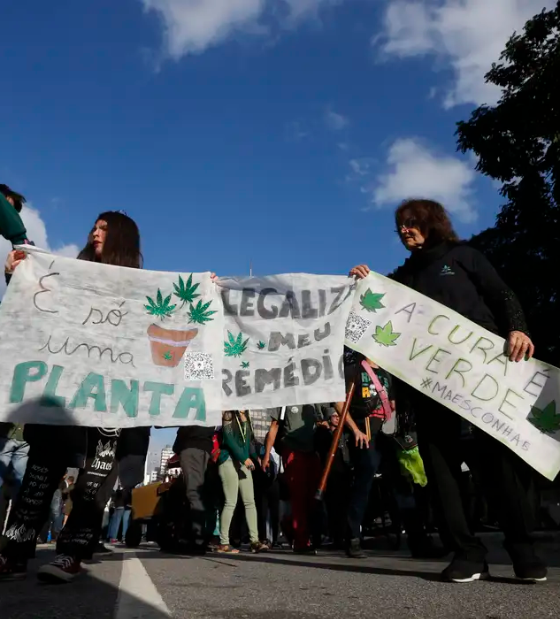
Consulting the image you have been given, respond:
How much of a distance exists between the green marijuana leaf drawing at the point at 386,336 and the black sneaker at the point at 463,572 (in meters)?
1.38

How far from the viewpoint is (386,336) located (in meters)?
4.32

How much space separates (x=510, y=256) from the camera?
61.5ft

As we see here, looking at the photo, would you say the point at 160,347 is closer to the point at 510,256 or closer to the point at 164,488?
the point at 164,488

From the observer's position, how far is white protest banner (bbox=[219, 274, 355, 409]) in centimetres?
430

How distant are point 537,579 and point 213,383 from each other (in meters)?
2.05

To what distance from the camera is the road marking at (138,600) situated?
224 cm

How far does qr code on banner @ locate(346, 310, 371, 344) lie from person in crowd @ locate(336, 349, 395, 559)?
1445 millimetres

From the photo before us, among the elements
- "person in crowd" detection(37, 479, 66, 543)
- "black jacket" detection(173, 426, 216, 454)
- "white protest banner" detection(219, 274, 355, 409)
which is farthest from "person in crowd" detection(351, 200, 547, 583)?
"person in crowd" detection(37, 479, 66, 543)

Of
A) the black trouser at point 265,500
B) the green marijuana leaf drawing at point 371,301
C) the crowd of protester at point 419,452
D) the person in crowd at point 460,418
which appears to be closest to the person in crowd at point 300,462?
the crowd of protester at point 419,452

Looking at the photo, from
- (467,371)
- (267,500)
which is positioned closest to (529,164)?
(267,500)

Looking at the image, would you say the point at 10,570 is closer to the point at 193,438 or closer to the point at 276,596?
the point at 276,596

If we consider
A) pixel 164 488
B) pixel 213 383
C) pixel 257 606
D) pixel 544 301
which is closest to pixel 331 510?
pixel 164 488

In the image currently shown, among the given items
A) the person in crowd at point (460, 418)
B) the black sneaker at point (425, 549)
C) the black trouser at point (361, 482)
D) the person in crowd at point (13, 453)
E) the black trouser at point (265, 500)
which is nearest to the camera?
the person in crowd at point (460, 418)

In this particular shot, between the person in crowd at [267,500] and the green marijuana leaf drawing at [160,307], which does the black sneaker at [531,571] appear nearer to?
the green marijuana leaf drawing at [160,307]
